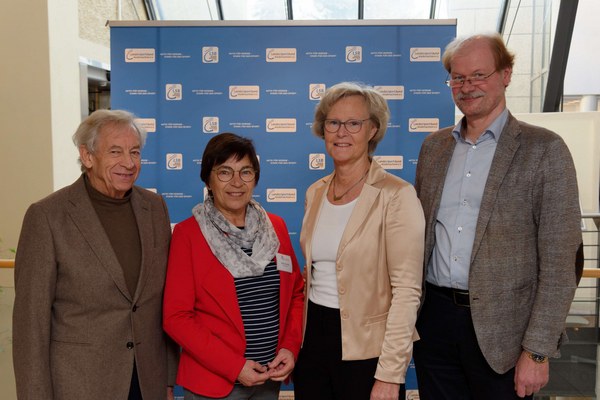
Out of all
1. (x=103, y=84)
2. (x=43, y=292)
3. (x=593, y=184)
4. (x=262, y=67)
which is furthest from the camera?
(x=103, y=84)

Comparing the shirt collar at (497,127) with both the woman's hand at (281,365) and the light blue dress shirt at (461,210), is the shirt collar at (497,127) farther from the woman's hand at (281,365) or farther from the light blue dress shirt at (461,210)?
the woman's hand at (281,365)

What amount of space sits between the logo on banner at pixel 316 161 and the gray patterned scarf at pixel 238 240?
2.03 meters

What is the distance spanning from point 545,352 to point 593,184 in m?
4.74

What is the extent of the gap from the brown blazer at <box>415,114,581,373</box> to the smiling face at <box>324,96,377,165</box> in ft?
1.62

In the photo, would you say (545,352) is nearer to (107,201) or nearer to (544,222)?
(544,222)

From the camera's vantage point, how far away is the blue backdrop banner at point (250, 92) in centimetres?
405

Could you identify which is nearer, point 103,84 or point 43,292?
point 43,292

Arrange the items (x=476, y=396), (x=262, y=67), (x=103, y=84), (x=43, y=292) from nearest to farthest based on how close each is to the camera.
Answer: (x=43, y=292), (x=476, y=396), (x=262, y=67), (x=103, y=84)

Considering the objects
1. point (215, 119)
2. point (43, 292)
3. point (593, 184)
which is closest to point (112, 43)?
point (215, 119)

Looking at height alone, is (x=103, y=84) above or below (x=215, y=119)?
above

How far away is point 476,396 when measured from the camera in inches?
77.9

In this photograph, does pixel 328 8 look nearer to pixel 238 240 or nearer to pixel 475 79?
pixel 475 79

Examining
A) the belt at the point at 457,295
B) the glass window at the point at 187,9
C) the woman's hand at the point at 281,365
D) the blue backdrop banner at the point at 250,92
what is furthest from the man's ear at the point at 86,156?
the glass window at the point at 187,9

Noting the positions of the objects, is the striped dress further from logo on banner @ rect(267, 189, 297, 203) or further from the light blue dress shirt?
logo on banner @ rect(267, 189, 297, 203)
